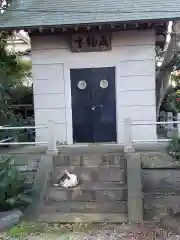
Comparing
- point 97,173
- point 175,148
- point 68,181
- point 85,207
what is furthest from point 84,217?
point 175,148

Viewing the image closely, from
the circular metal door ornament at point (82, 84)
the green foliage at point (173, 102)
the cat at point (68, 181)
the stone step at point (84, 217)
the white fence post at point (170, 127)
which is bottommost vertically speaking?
the stone step at point (84, 217)

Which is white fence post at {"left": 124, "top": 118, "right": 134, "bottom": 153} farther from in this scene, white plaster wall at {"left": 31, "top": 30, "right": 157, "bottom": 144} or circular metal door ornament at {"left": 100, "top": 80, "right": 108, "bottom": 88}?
circular metal door ornament at {"left": 100, "top": 80, "right": 108, "bottom": 88}

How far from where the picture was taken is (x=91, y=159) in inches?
309

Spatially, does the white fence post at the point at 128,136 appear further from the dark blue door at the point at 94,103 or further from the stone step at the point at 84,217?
the dark blue door at the point at 94,103

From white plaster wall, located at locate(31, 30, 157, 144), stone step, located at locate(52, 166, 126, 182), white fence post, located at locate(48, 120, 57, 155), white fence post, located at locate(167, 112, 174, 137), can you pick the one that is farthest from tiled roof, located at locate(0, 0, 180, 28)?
stone step, located at locate(52, 166, 126, 182)

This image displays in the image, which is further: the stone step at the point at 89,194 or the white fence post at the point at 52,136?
the white fence post at the point at 52,136

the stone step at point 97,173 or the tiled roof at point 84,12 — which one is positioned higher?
the tiled roof at point 84,12

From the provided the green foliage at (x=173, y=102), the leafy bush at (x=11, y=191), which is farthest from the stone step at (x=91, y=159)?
the green foliage at (x=173, y=102)

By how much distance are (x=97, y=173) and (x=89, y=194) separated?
63cm

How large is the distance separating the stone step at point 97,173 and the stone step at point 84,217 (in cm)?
100

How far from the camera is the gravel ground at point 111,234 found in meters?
5.53

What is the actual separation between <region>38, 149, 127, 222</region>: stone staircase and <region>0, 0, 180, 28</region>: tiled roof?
11.3 feet

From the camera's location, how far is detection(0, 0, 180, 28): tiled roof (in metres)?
9.08

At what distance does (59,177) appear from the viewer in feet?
24.4
